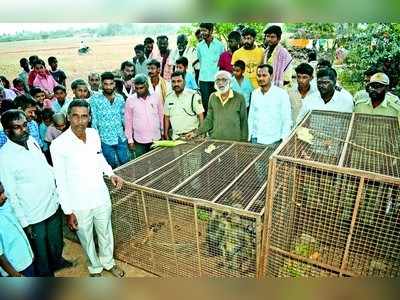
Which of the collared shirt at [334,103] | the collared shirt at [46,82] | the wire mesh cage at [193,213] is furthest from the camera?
the collared shirt at [46,82]

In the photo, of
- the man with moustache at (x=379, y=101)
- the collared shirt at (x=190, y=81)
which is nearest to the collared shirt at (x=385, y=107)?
the man with moustache at (x=379, y=101)

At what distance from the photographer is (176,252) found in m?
2.51

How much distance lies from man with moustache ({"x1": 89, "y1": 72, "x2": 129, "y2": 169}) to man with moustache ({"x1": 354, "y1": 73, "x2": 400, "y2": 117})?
2.05 metres

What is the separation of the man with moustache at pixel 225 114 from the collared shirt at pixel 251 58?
0.68m

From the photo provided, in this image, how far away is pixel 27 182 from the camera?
2234 millimetres

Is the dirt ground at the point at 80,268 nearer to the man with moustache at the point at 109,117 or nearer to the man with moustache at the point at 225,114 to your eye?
the man with moustache at the point at 109,117

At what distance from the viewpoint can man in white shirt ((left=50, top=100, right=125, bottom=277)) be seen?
2209mm

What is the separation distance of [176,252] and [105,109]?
1.48 metres

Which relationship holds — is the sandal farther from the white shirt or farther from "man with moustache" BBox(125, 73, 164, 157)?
"man with moustache" BBox(125, 73, 164, 157)

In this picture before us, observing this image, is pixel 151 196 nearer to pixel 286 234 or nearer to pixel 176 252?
pixel 176 252

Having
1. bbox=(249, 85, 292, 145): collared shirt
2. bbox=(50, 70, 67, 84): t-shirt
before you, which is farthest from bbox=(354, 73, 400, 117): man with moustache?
bbox=(50, 70, 67, 84): t-shirt

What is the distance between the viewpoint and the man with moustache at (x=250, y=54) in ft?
11.9

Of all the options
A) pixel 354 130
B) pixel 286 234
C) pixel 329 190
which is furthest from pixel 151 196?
pixel 354 130

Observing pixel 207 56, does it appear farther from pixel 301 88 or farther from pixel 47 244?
pixel 47 244
